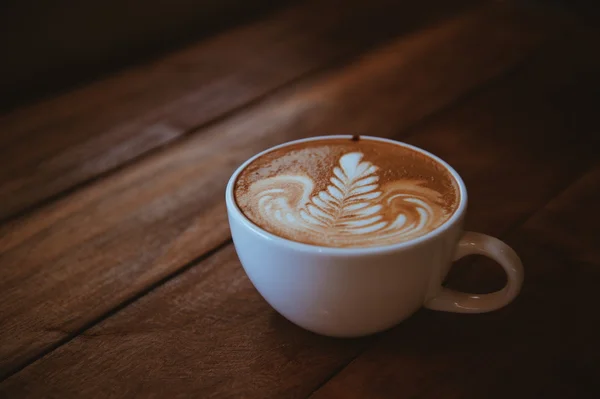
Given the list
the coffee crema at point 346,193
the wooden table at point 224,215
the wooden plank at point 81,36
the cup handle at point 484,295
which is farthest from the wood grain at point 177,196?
the wooden plank at point 81,36

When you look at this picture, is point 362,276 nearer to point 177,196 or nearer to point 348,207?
point 348,207

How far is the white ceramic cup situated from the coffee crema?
18 millimetres

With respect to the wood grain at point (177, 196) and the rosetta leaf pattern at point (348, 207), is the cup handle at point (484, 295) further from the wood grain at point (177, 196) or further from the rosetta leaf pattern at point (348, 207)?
the wood grain at point (177, 196)

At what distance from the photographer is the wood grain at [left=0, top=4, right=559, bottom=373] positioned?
1.85 ft

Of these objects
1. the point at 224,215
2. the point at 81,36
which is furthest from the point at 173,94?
the point at 224,215

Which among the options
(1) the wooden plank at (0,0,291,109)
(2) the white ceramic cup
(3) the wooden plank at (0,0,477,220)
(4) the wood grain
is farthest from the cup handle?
(1) the wooden plank at (0,0,291,109)

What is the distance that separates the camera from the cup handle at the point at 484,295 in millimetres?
494

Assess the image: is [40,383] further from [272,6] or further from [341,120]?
[272,6]

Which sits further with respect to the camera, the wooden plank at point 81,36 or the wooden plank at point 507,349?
the wooden plank at point 81,36

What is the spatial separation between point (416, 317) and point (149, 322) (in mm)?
220

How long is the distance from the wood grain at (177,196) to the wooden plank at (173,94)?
0.14 ft

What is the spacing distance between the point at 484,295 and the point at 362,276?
0.12 meters

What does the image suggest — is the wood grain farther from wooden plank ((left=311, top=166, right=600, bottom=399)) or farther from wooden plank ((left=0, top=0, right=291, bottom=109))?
wooden plank ((left=0, top=0, right=291, bottom=109))

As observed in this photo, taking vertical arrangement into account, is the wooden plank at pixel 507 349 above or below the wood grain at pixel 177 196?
below
